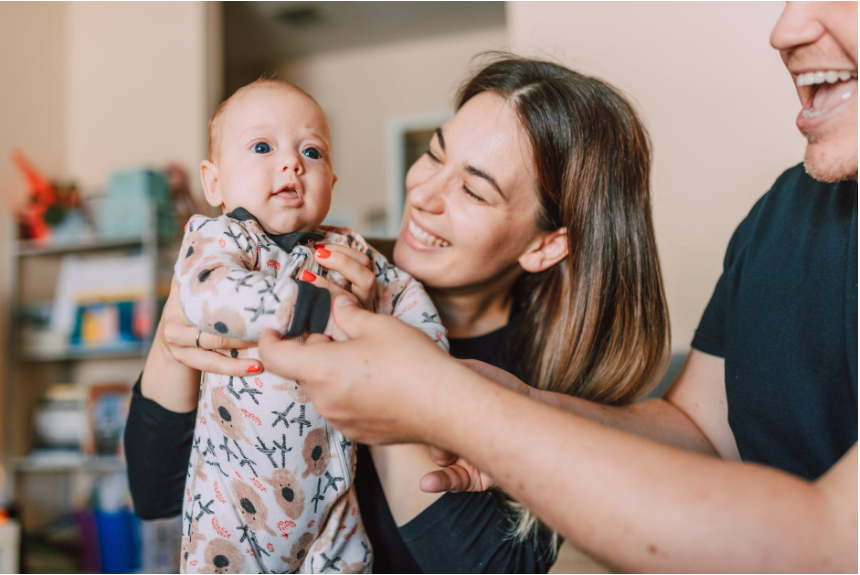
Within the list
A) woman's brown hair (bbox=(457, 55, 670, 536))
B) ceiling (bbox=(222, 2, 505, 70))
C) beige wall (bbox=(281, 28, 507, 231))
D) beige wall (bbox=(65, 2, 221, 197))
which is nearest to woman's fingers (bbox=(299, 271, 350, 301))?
woman's brown hair (bbox=(457, 55, 670, 536))

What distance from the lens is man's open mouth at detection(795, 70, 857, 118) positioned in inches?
31.9

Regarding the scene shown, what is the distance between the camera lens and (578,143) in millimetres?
1300

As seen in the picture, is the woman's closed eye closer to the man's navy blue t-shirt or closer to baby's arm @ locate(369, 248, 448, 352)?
baby's arm @ locate(369, 248, 448, 352)

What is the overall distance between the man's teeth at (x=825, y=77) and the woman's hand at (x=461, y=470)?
2.02 feet

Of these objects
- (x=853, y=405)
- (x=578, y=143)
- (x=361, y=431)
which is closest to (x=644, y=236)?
(x=578, y=143)

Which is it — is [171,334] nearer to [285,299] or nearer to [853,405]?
[285,299]

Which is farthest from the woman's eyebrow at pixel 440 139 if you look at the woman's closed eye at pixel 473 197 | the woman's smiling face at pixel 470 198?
the woman's closed eye at pixel 473 197

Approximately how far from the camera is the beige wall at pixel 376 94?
178 inches

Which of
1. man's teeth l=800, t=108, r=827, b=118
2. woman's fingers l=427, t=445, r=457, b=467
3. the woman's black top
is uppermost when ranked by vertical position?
man's teeth l=800, t=108, r=827, b=118

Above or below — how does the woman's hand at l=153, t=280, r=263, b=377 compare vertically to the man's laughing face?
below

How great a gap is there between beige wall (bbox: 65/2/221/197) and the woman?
2519mm

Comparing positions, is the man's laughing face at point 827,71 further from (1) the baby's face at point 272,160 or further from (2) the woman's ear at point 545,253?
(1) the baby's face at point 272,160

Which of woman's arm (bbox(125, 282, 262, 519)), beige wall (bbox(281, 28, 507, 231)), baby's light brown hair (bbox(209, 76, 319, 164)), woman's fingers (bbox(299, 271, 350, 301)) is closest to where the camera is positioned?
woman's fingers (bbox(299, 271, 350, 301))

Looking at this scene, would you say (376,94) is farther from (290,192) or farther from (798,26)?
(798,26)
